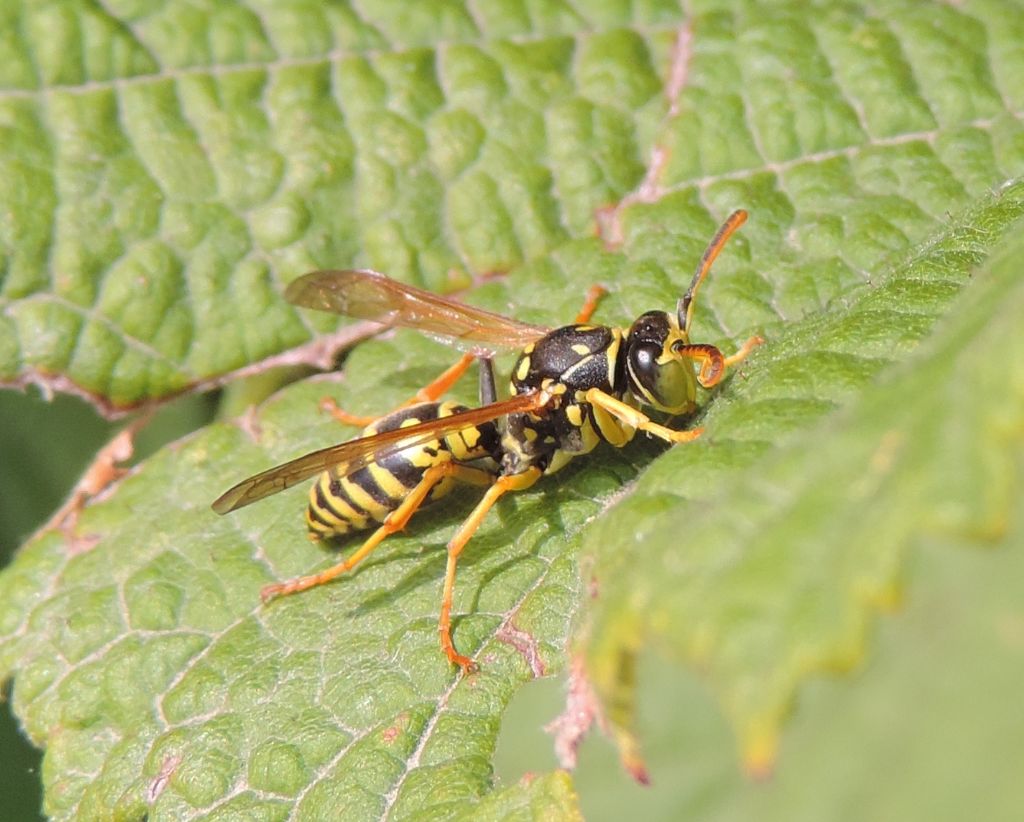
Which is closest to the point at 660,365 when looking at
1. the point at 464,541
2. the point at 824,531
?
the point at 464,541

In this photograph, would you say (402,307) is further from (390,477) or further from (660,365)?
(660,365)

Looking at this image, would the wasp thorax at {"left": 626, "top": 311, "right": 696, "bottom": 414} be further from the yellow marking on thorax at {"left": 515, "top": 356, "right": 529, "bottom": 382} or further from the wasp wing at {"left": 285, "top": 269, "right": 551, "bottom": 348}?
the wasp wing at {"left": 285, "top": 269, "right": 551, "bottom": 348}

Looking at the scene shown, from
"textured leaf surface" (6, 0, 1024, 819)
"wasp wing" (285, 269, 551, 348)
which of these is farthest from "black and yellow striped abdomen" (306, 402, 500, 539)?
"wasp wing" (285, 269, 551, 348)

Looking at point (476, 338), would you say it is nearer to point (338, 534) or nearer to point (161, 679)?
point (338, 534)

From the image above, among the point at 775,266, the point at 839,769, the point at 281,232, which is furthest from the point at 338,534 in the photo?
the point at 839,769

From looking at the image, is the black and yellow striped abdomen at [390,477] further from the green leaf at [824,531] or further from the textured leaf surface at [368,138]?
the green leaf at [824,531]

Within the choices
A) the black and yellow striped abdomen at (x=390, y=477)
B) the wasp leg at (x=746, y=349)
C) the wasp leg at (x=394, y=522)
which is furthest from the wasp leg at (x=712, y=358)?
the wasp leg at (x=394, y=522)
